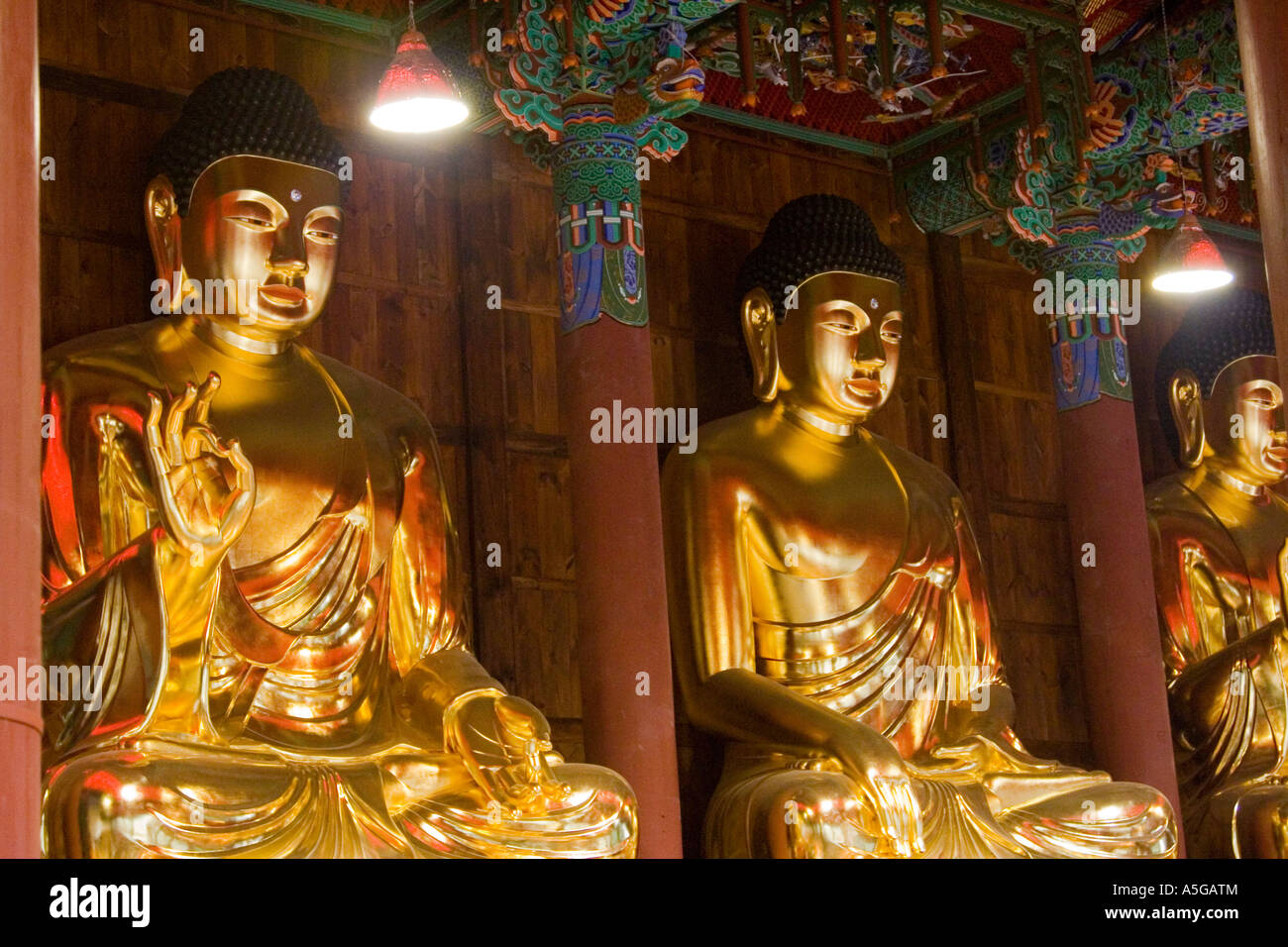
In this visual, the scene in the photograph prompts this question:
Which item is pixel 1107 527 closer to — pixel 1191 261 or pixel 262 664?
pixel 1191 261

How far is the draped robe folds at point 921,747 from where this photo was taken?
659cm

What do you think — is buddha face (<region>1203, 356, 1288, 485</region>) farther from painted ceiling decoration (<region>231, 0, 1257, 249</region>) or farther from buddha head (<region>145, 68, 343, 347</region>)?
buddha head (<region>145, 68, 343, 347</region>)

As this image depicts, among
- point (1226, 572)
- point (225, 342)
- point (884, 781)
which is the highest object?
point (225, 342)

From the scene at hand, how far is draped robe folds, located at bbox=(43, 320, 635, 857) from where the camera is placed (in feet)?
18.3

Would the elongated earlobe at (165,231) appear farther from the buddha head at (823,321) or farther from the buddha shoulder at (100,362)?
the buddha head at (823,321)

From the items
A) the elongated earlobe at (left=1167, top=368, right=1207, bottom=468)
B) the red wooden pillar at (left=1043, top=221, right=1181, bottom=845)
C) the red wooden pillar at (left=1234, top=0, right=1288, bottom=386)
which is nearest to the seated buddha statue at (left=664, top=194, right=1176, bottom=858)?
the red wooden pillar at (left=1043, top=221, right=1181, bottom=845)

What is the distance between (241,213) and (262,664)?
1.48 m

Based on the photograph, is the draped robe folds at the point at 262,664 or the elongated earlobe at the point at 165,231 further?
the elongated earlobe at the point at 165,231

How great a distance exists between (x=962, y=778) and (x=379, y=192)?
9.77 ft

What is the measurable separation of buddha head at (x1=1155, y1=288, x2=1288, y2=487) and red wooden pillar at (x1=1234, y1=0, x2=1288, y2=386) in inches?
187

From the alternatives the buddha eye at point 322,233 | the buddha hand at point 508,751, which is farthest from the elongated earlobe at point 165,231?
the buddha hand at point 508,751

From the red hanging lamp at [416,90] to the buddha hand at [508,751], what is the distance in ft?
5.86

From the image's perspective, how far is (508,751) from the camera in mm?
6117

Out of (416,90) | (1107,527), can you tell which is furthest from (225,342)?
(1107,527)
